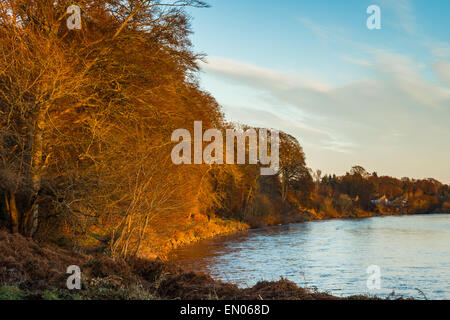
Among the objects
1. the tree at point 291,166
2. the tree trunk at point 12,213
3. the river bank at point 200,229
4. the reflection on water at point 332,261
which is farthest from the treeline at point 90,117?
the tree at point 291,166

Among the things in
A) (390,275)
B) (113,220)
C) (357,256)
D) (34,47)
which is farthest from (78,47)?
(357,256)

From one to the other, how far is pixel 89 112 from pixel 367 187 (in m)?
61.3

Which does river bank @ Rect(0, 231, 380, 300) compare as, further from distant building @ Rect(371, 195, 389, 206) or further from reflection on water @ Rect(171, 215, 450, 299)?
distant building @ Rect(371, 195, 389, 206)

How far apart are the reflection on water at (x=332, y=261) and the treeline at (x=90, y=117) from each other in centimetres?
377

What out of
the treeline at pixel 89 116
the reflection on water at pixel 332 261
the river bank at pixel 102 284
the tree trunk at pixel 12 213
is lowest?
the reflection on water at pixel 332 261

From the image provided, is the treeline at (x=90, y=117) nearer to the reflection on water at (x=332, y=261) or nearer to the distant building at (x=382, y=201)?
the reflection on water at (x=332, y=261)

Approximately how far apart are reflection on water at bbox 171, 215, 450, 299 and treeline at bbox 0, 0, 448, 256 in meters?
3.77

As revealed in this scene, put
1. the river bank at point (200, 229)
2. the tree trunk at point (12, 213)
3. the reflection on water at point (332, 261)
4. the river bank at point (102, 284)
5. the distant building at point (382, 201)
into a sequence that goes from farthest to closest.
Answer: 1. the distant building at point (382, 201)
2. the river bank at point (200, 229)
3. the reflection on water at point (332, 261)
4. the tree trunk at point (12, 213)
5. the river bank at point (102, 284)

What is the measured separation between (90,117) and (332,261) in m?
11.5

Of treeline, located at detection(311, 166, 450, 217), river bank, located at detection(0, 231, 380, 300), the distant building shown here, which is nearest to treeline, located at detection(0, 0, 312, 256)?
river bank, located at detection(0, 231, 380, 300)

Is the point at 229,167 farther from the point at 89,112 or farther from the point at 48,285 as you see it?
the point at 48,285

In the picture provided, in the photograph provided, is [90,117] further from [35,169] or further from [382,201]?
[382,201]

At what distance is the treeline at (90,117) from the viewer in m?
11.1

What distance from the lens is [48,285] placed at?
694 centimetres
